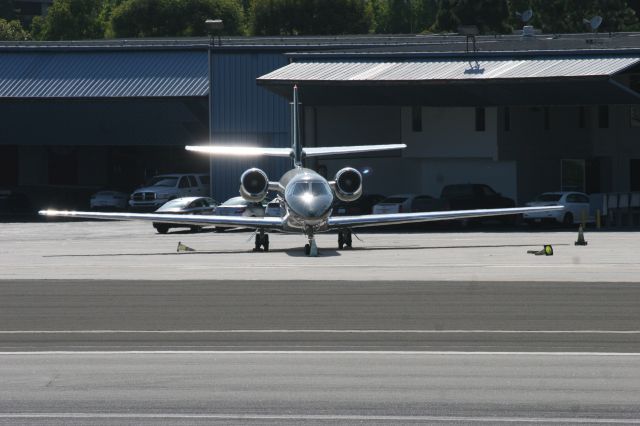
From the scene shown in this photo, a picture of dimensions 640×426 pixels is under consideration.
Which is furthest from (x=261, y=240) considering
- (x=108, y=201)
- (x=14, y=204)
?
(x=14, y=204)

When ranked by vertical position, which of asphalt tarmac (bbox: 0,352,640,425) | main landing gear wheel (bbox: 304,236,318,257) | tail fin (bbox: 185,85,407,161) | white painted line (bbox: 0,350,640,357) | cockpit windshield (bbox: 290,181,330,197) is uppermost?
tail fin (bbox: 185,85,407,161)

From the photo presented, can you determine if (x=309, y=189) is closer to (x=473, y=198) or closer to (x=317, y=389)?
(x=473, y=198)

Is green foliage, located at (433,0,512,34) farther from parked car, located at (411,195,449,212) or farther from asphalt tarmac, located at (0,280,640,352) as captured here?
asphalt tarmac, located at (0,280,640,352)

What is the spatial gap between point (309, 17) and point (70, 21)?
2622 cm

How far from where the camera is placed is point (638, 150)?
6031 centimetres

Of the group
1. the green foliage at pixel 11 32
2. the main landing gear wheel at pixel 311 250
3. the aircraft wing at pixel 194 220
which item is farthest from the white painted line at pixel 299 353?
the green foliage at pixel 11 32

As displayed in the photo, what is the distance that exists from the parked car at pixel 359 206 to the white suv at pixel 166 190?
9874 millimetres

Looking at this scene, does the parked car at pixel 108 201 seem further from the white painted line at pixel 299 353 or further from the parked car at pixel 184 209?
the white painted line at pixel 299 353

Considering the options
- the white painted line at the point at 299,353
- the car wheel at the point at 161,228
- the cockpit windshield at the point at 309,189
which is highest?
the cockpit windshield at the point at 309,189

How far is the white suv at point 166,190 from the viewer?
5997 cm

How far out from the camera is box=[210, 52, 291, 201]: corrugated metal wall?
6047 cm

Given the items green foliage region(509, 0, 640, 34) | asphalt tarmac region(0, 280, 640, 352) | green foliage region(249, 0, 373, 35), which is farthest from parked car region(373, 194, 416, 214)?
green foliage region(249, 0, 373, 35)

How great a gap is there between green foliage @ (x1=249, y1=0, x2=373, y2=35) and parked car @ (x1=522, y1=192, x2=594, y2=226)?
67670 millimetres

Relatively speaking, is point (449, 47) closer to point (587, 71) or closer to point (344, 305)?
point (587, 71)
